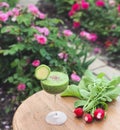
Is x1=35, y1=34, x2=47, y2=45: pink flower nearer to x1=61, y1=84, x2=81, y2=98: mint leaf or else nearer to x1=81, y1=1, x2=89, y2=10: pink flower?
x1=61, y1=84, x2=81, y2=98: mint leaf

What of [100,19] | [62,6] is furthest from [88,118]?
[62,6]

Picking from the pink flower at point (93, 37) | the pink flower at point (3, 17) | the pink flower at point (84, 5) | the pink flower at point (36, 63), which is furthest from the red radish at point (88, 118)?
the pink flower at point (84, 5)

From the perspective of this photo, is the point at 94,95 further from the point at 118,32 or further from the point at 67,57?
the point at 118,32

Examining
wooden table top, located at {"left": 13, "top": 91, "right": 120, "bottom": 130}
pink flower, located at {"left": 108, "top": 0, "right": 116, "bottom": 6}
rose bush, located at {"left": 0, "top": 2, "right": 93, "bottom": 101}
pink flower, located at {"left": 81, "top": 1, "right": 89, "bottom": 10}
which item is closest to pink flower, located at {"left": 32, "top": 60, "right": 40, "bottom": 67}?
rose bush, located at {"left": 0, "top": 2, "right": 93, "bottom": 101}

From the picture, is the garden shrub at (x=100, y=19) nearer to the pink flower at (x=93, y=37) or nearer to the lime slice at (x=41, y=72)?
the pink flower at (x=93, y=37)

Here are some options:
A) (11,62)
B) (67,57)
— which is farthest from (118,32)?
(11,62)
